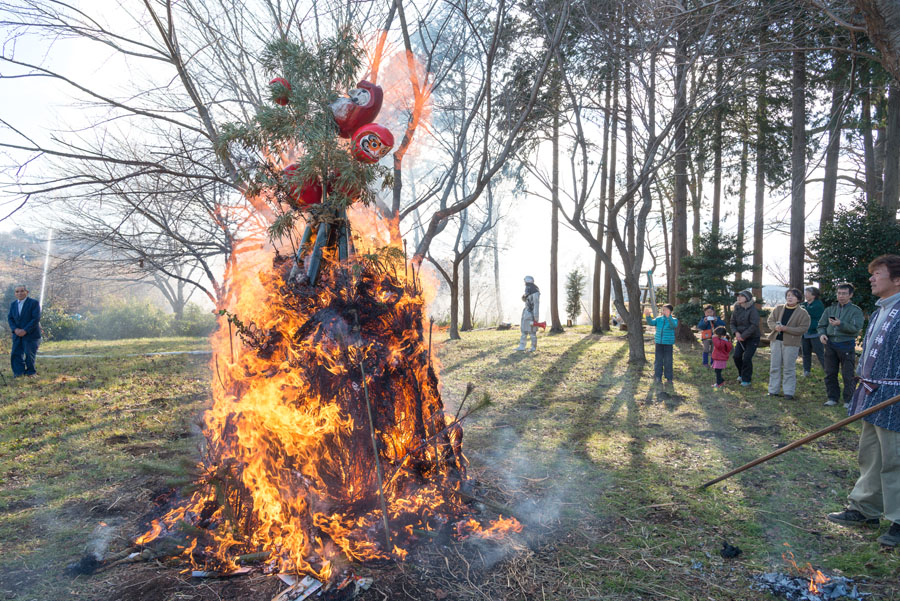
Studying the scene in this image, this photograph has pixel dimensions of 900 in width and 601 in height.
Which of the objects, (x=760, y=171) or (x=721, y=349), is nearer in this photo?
(x=721, y=349)

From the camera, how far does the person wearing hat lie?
9.45 meters

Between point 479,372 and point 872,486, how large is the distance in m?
8.03

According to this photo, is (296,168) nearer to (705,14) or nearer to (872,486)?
(872,486)

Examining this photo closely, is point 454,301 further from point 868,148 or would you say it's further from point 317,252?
point 317,252

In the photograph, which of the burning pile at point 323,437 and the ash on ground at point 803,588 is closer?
the ash on ground at point 803,588

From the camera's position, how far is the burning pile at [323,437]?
3463 mm

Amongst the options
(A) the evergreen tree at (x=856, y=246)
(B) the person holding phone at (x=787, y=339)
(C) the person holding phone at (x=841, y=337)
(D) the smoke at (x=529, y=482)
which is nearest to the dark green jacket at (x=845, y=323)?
(C) the person holding phone at (x=841, y=337)

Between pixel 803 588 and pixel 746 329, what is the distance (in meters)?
7.42

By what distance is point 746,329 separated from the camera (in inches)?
374

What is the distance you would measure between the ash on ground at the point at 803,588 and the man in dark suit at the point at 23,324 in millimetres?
11577

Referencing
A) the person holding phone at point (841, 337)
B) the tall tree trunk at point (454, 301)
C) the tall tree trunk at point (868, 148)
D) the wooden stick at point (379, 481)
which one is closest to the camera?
the wooden stick at point (379, 481)

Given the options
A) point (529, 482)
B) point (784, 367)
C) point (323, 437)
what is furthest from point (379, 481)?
point (784, 367)

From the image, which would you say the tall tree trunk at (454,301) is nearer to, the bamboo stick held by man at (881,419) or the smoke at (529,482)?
the smoke at (529,482)

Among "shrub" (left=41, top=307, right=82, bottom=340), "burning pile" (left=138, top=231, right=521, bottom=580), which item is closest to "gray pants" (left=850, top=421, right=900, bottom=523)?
"burning pile" (left=138, top=231, right=521, bottom=580)
